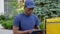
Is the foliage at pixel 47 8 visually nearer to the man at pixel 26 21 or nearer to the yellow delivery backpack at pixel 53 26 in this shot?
the man at pixel 26 21

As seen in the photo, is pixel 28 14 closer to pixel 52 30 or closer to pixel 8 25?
pixel 52 30

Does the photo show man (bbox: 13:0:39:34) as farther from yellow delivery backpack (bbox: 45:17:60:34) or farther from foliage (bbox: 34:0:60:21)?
foliage (bbox: 34:0:60:21)

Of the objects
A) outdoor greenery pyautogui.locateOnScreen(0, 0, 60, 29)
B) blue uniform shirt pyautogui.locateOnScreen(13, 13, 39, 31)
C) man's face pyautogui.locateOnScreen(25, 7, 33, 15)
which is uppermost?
man's face pyautogui.locateOnScreen(25, 7, 33, 15)

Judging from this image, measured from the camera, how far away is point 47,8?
Result: 447 inches

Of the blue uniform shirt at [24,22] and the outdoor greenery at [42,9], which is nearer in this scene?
the blue uniform shirt at [24,22]

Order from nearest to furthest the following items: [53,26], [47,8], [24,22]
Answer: [53,26]
[24,22]
[47,8]

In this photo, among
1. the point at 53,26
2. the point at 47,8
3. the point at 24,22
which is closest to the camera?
the point at 53,26

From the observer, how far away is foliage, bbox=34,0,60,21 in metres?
11.1

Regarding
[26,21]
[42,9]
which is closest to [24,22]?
[26,21]

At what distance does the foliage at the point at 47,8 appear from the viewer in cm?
1114

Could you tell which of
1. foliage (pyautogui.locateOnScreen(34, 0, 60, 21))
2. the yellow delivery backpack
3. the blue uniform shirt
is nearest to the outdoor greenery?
foliage (pyautogui.locateOnScreen(34, 0, 60, 21))

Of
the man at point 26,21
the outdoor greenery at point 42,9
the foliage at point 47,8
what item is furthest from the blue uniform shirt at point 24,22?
the foliage at point 47,8

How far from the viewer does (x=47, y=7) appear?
11352 mm

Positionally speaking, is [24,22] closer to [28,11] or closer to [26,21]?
[26,21]
